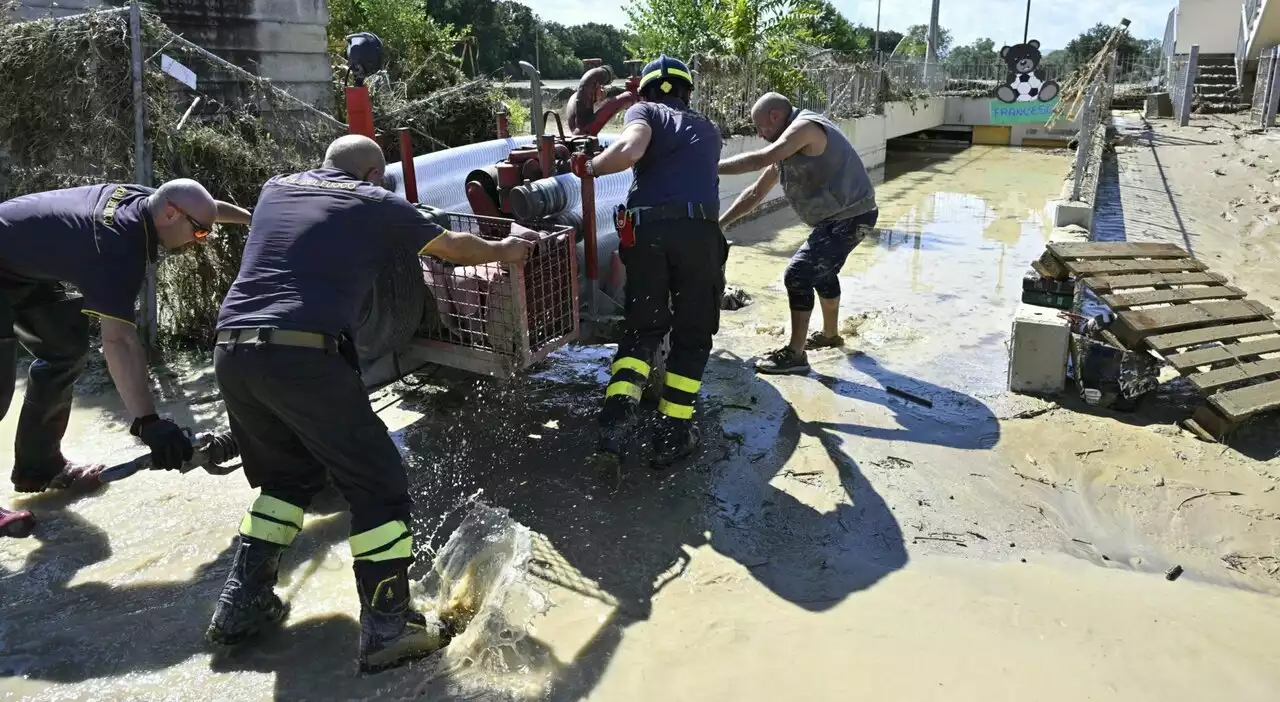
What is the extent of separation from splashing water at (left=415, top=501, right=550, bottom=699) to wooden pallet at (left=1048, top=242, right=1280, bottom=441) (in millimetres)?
3328

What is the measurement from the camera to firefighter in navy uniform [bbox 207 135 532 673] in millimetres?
2635

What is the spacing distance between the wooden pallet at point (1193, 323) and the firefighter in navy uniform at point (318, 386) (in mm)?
3618

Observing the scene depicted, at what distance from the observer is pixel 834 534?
348 cm

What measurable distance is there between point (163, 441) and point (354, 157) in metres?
1.16

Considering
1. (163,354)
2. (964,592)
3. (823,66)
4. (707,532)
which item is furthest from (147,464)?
(823,66)

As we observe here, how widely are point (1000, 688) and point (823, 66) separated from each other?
1294 centimetres

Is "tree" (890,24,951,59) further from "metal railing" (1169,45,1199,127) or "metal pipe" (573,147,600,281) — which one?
"metal pipe" (573,147,600,281)

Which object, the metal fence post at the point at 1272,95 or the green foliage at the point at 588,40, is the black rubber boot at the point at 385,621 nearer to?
the metal fence post at the point at 1272,95

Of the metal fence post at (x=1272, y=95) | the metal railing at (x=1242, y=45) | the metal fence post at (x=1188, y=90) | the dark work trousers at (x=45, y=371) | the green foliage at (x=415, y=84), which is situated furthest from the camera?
the metal railing at (x=1242, y=45)

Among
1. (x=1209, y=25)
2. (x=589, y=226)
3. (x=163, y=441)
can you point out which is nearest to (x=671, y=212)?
(x=589, y=226)

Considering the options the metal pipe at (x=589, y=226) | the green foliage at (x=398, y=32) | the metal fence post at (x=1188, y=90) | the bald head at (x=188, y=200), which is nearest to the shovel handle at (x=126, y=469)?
the bald head at (x=188, y=200)

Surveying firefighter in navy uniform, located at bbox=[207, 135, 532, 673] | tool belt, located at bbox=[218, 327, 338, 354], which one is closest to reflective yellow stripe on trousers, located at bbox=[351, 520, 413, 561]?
firefighter in navy uniform, located at bbox=[207, 135, 532, 673]

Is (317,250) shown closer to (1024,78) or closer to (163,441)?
(163,441)

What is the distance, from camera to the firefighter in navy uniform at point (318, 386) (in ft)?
8.64
